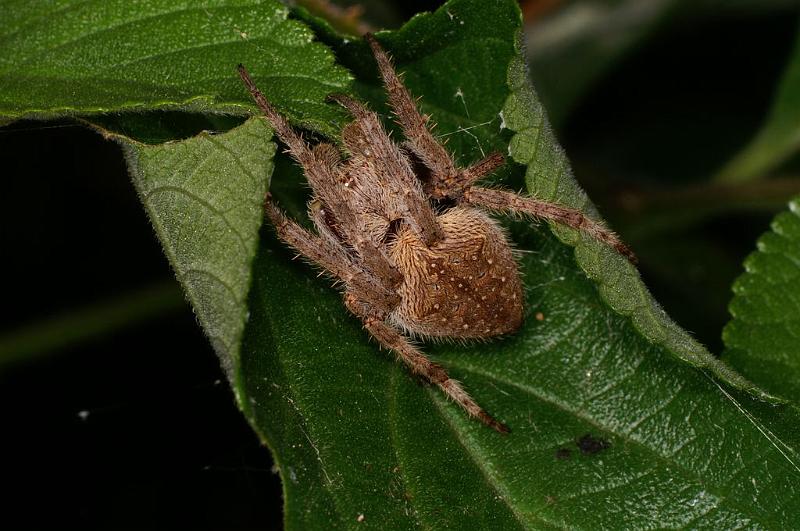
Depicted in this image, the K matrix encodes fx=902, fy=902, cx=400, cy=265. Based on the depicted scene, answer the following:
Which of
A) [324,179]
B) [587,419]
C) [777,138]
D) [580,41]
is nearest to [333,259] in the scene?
[324,179]

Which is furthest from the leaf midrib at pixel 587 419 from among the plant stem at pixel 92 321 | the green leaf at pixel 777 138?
the green leaf at pixel 777 138

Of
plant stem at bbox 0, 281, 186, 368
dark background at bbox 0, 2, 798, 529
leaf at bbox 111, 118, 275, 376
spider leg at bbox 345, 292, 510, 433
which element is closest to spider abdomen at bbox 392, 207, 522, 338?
spider leg at bbox 345, 292, 510, 433

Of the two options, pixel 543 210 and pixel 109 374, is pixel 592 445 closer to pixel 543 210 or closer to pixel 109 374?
pixel 543 210

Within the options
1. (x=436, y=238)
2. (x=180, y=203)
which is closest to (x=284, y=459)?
(x=180, y=203)

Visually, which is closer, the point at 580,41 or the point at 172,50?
the point at 172,50

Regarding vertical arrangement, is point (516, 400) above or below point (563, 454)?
above

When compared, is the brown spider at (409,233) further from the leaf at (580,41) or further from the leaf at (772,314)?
the leaf at (580,41)
